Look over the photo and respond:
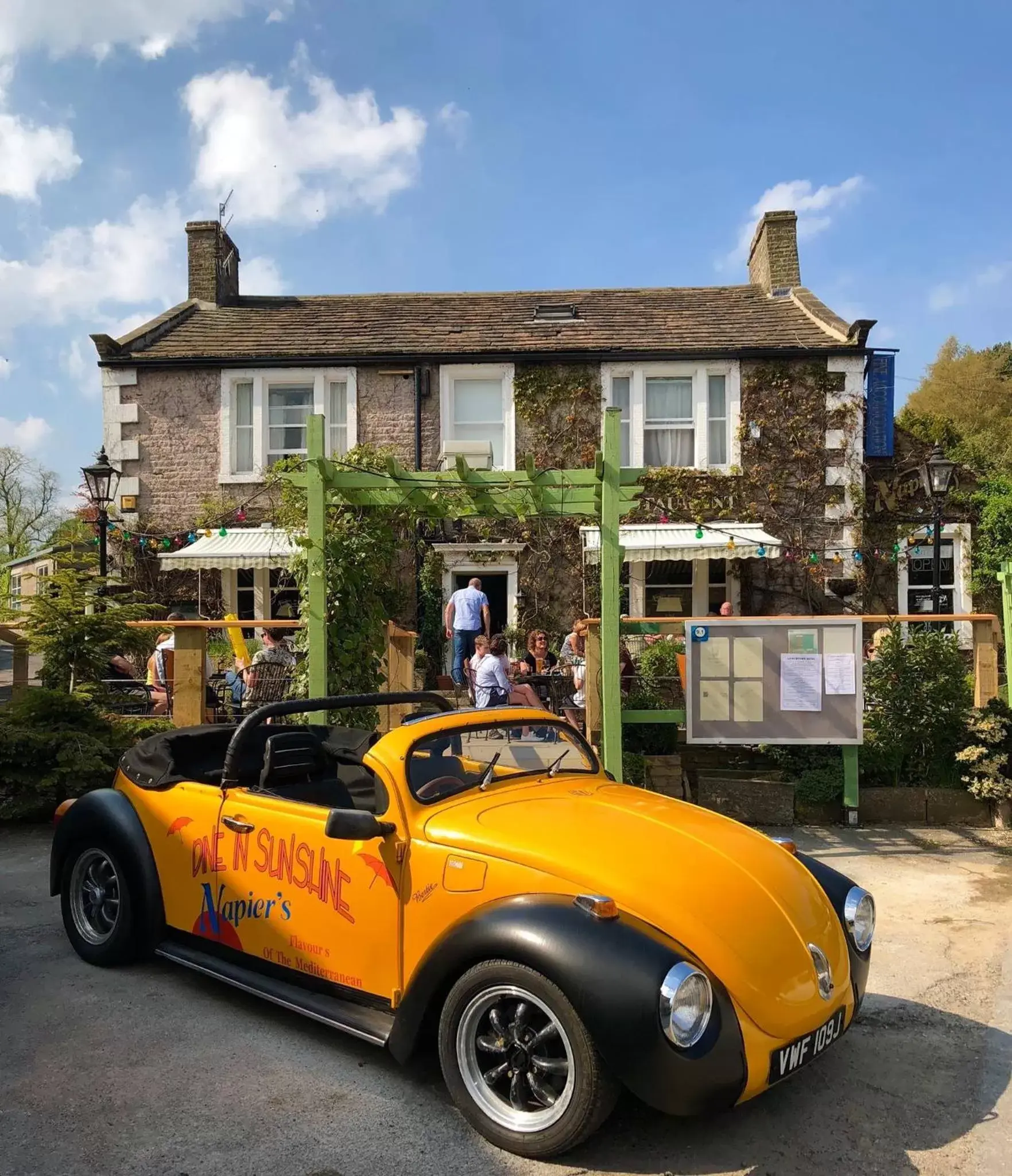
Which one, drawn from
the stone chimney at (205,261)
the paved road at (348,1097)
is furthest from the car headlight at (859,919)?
the stone chimney at (205,261)

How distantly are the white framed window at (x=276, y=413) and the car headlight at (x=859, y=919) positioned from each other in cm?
1258

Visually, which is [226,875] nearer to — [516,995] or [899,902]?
[516,995]

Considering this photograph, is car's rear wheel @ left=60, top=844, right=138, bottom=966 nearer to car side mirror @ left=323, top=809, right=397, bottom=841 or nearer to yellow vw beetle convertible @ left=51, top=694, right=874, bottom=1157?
yellow vw beetle convertible @ left=51, top=694, right=874, bottom=1157

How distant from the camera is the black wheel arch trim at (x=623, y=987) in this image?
274 centimetres

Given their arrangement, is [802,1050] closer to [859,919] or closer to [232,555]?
[859,919]

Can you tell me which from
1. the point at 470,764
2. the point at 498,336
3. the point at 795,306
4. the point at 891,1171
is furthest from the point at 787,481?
the point at 891,1171

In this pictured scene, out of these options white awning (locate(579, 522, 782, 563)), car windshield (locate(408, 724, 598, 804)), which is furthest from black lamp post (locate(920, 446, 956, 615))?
car windshield (locate(408, 724, 598, 804))

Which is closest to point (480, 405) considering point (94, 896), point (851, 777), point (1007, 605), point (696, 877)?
point (1007, 605)

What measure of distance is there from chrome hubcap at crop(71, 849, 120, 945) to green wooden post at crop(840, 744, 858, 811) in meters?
5.81

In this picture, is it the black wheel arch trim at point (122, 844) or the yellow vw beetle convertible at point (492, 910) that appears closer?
the yellow vw beetle convertible at point (492, 910)

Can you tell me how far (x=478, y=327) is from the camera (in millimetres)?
15789

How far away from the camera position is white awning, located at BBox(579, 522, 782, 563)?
13.3 metres

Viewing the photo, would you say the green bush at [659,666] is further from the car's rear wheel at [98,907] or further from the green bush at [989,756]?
the car's rear wheel at [98,907]

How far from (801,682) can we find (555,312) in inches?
415
